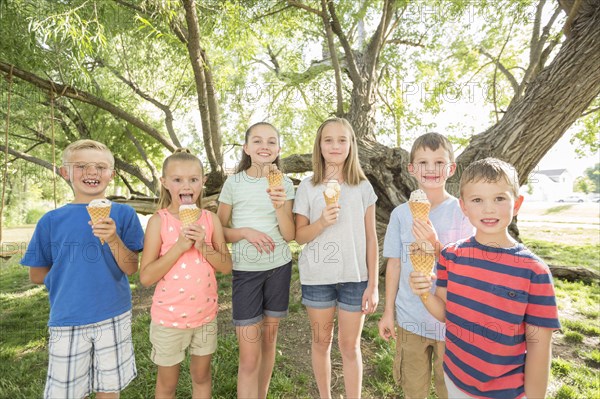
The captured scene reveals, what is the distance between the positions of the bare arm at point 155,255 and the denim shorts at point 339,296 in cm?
98

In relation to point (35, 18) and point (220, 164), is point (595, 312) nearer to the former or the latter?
point (220, 164)

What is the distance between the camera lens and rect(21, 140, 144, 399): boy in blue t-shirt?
2189mm

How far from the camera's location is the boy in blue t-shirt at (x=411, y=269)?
221cm

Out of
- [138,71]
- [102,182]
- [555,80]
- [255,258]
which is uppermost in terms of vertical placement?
[138,71]

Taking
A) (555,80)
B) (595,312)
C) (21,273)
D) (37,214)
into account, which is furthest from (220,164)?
(37,214)

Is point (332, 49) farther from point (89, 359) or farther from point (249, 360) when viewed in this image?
point (89, 359)

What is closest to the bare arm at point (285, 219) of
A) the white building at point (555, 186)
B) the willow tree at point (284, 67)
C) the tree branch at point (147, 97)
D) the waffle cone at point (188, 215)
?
the waffle cone at point (188, 215)

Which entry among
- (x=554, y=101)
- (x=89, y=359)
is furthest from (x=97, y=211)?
(x=554, y=101)

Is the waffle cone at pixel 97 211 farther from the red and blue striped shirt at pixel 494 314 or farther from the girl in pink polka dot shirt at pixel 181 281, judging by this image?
the red and blue striped shirt at pixel 494 314

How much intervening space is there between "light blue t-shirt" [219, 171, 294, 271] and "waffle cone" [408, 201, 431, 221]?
1.00m

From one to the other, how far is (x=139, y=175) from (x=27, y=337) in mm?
4113

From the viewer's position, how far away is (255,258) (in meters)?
2.55

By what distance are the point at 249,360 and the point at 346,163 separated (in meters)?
1.71

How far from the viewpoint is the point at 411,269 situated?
2.30m
